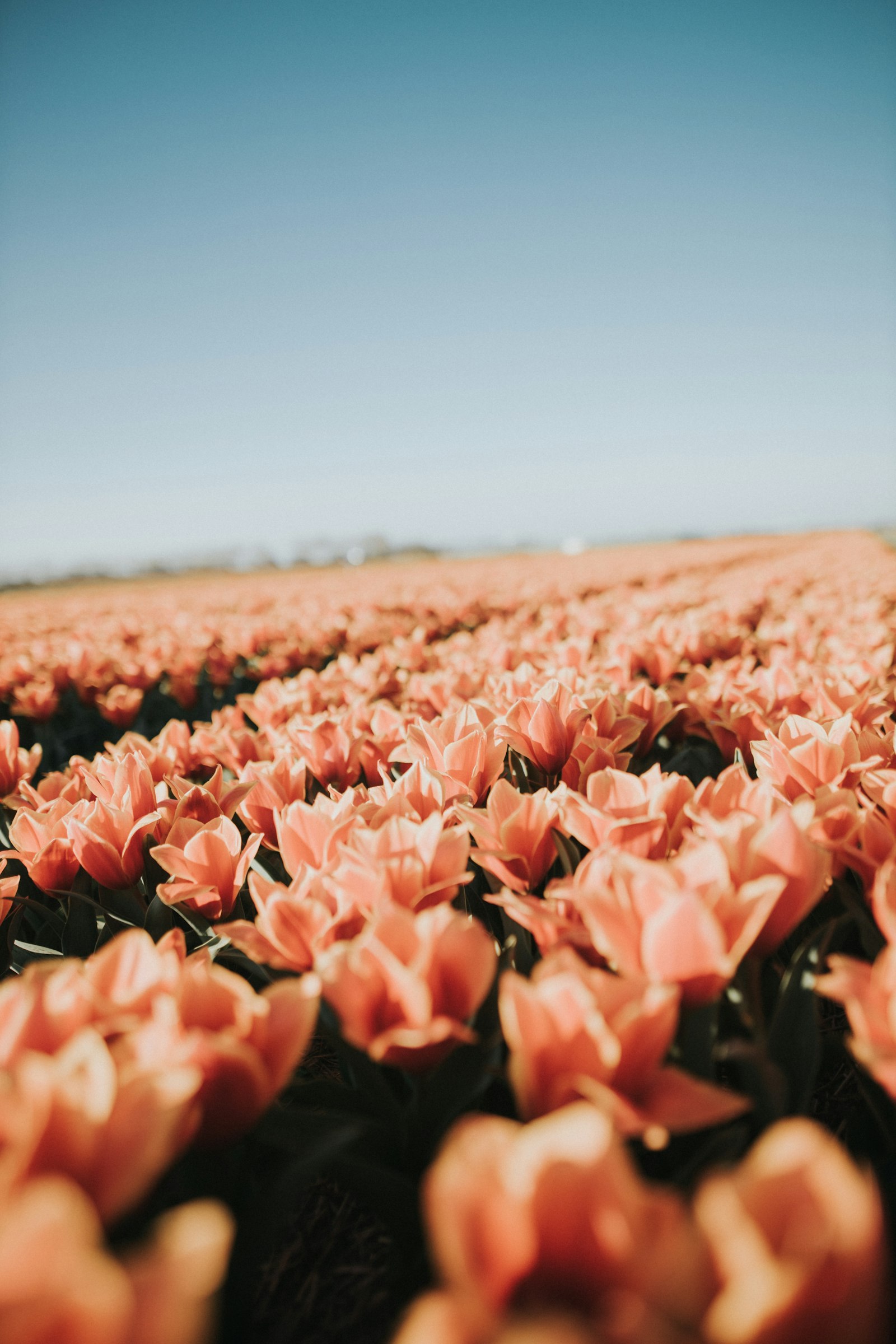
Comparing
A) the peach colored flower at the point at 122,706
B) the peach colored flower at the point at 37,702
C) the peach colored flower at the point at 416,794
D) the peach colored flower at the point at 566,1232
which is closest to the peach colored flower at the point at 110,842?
the peach colored flower at the point at 416,794

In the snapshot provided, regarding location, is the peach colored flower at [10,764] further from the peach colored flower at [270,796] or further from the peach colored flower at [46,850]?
the peach colored flower at [270,796]

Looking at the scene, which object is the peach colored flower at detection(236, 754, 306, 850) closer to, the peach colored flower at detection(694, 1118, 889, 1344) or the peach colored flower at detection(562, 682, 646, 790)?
the peach colored flower at detection(562, 682, 646, 790)

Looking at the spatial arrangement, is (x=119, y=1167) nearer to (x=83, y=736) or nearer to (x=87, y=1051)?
(x=87, y=1051)

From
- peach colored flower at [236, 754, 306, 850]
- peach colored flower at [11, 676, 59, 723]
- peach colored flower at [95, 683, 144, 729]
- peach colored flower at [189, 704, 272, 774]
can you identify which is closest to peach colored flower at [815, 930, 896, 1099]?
peach colored flower at [236, 754, 306, 850]

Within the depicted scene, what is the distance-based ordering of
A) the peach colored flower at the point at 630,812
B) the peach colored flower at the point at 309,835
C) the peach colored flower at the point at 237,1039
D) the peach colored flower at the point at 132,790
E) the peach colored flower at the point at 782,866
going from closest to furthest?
the peach colored flower at the point at 237,1039 < the peach colored flower at the point at 782,866 < the peach colored flower at the point at 630,812 < the peach colored flower at the point at 309,835 < the peach colored flower at the point at 132,790

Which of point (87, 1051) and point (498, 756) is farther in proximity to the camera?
point (498, 756)

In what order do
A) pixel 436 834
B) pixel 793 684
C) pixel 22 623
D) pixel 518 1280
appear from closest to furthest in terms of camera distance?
pixel 518 1280, pixel 436 834, pixel 793 684, pixel 22 623

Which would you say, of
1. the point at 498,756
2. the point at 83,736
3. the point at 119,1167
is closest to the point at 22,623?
the point at 83,736

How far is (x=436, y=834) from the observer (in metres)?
1.07

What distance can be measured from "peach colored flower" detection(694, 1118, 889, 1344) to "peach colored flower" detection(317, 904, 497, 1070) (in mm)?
306

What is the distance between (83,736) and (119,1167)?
152 inches

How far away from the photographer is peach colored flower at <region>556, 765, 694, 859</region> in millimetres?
1068

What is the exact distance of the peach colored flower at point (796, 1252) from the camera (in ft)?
1.47

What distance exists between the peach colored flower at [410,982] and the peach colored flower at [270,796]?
0.69 metres
